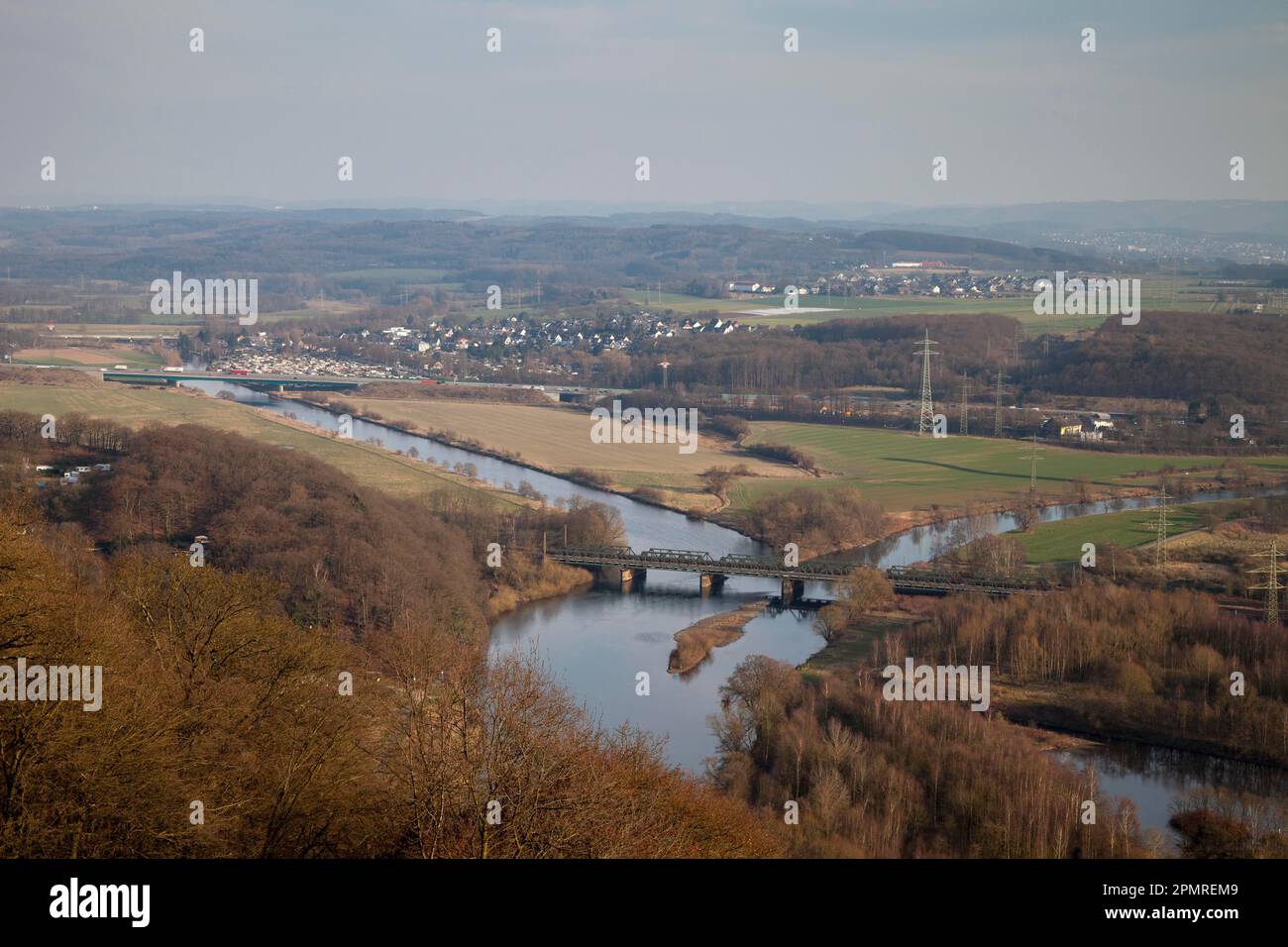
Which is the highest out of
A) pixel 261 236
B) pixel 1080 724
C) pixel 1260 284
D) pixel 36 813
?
pixel 261 236

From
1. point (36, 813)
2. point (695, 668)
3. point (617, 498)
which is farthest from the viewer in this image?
point (617, 498)

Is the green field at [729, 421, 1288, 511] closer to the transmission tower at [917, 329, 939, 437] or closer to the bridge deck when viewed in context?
the transmission tower at [917, 329, 939, 437]

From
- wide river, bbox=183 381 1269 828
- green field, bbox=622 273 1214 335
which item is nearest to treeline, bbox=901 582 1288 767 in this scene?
wide river, bbox=183 381 1269 828

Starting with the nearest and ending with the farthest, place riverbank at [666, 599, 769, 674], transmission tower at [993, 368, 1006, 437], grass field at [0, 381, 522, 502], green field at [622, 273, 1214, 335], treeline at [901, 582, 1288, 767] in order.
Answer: treeline at [901, 582, 1288, 767] → riverbank at [666, 599, 769, 674] → grass field at [0, 381, 522, 502] → transmission tower at [993, 368, 1006, 437] → green field at [622, 273, 1214, 335]

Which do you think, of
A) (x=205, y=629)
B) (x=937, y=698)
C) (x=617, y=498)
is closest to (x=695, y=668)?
(x=937, y=698)

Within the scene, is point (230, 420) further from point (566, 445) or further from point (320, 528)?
point (320, 528)
